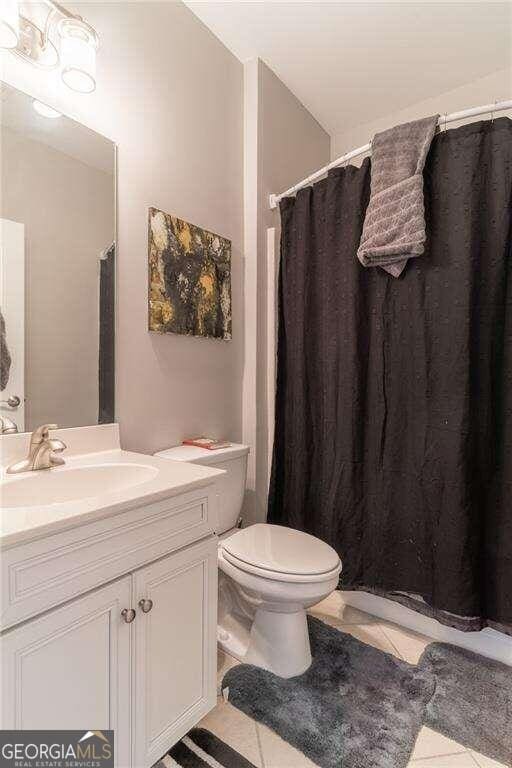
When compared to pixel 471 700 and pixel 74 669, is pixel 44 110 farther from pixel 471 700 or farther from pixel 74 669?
pixel 471 700

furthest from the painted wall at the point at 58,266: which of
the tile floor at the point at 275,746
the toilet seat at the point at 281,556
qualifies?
the tile floor at the point at 275,746

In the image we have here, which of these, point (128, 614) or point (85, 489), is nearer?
point (128, 614)

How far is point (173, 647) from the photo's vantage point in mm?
948

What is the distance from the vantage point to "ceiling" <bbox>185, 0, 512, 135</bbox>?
1.59 m

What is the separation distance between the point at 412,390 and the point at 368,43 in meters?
1.63

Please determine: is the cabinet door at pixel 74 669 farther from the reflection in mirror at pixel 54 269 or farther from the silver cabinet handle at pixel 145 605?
the reflection in mirror at pixel 54 269

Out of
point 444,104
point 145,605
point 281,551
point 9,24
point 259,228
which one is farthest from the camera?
point 444,104

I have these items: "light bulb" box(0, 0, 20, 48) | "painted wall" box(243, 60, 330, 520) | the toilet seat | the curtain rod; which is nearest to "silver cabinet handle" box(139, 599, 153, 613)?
the toilet seat

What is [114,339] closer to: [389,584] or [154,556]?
[154,556]

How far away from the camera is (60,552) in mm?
711

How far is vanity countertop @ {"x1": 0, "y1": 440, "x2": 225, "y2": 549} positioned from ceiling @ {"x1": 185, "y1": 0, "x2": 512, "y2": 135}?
1876 millimetres

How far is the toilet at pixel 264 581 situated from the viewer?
121 centimetres

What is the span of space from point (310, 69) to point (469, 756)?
9.12 ft

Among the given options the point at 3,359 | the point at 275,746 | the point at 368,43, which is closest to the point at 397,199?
the point at 368,43
